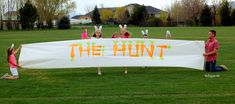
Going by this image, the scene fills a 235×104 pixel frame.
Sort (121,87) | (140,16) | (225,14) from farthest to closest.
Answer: (140,16) < (225,14) < (121,87)

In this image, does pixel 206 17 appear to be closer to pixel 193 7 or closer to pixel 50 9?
pixel 193 7

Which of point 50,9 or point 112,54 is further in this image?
point 50,9

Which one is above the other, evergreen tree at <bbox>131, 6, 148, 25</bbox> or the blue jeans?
evergreen tree at <bbox>131, 6, 148, 25</bbox>

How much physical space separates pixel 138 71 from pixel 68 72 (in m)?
2.38

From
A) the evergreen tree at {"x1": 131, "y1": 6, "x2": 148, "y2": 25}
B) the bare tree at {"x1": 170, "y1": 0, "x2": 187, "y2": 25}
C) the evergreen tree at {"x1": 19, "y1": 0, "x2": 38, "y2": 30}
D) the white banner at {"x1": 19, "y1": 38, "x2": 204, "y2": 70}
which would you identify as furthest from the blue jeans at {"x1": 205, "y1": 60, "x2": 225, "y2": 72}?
the bare tree at {"x1": 170, "y1": 0, "x2": 187, "y2": 25}

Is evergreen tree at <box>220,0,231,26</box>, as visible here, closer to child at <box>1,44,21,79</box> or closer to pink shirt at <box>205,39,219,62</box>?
pink shirt at <box>205,39,219,62</box>

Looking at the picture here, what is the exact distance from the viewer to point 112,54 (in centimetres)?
1340

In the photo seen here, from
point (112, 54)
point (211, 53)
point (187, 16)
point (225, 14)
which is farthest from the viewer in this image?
point (187, 16)

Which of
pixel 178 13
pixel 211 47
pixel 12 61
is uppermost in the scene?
pixel 178 13

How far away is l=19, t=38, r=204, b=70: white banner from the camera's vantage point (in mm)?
13211

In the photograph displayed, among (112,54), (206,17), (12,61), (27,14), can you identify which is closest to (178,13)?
(206,17)

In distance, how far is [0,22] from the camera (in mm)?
97812

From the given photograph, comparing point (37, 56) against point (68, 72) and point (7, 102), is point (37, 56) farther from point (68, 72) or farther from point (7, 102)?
point (7, 102)

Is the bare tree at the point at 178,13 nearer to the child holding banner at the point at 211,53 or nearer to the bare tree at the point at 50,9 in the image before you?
the bare tree at the point at 50,9
